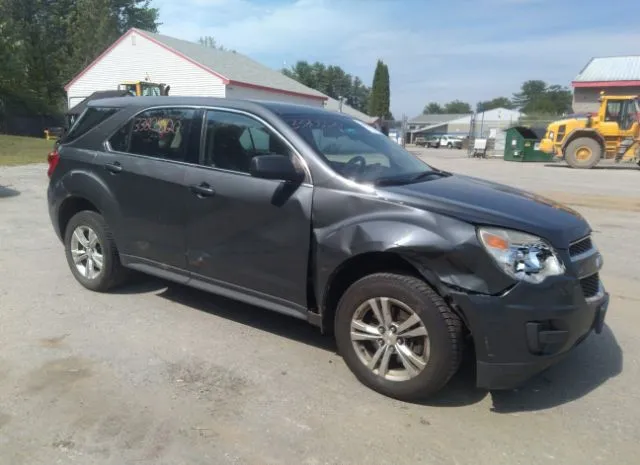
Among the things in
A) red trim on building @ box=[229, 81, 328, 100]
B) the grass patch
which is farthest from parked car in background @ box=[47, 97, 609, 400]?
red trim on building @ box=[229, 81, 328, 100]

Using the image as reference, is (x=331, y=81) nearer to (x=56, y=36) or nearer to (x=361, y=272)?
(x=56, y=36)

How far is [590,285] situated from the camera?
335 centimetres

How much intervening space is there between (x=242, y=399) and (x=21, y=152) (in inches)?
903

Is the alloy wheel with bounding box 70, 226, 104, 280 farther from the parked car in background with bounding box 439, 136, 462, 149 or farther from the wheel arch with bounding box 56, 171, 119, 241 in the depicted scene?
the parked car in background with bounding box 439, 136, 462, 149

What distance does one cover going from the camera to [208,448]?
2836 millimetres

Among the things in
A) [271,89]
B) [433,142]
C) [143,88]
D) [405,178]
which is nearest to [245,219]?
[405,178]

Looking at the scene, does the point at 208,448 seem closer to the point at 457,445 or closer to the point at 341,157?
the point at 457,445

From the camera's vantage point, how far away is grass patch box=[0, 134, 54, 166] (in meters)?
18.7

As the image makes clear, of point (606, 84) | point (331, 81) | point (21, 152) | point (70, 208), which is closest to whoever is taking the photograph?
point (70, 208)

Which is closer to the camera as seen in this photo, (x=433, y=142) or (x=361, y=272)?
(x=361, y=272)

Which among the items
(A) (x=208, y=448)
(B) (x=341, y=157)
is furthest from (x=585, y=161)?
(A) (x=208, y=448)

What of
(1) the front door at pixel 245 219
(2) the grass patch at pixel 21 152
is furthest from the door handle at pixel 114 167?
(2) the grass patch at pixel 21 152

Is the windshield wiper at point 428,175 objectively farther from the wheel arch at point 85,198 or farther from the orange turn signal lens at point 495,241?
the wheel arch at point 85,198

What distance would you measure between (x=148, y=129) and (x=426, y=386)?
309 centimetres
